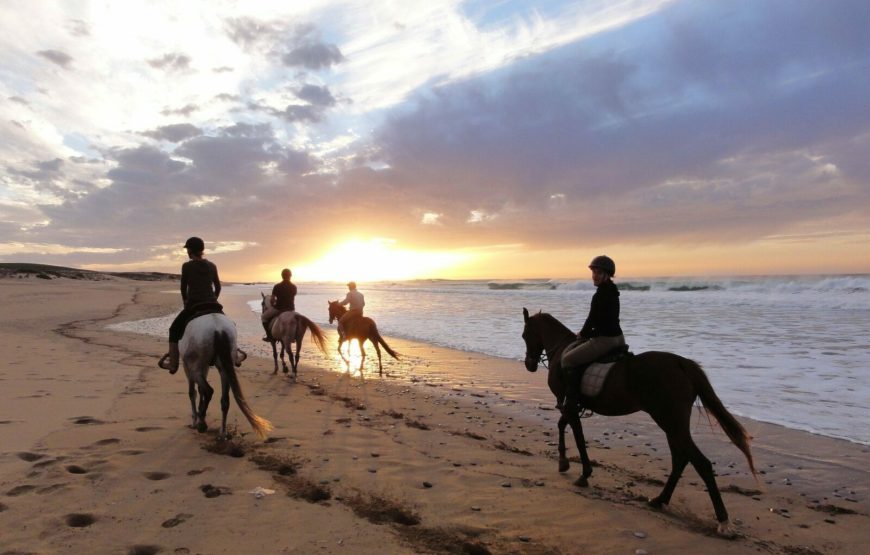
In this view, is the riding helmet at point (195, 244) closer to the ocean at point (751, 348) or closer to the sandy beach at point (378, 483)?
the sandy beach at point (378, 483)

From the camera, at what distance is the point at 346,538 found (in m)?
3.96

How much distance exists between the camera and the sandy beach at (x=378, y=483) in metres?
4.02

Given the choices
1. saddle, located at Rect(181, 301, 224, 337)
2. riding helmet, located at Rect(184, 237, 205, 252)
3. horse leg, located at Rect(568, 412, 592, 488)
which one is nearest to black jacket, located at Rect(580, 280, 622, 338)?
horse leg, located at Rect(568, 412, 592, 488)

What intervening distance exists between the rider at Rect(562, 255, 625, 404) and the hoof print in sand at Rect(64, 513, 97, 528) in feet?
16.4

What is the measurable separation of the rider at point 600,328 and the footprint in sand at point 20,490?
5.77m

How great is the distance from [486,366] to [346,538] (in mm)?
9342

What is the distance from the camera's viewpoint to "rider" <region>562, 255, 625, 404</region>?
5422 millimetres

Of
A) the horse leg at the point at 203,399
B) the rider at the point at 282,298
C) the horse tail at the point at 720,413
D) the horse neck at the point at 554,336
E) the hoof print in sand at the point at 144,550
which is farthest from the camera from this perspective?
the rider at the point at 282,298

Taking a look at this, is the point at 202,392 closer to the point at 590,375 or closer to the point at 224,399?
→ the point at 224,399

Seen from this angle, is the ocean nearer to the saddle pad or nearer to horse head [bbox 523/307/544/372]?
horse head [bbox 523/307/544/372]

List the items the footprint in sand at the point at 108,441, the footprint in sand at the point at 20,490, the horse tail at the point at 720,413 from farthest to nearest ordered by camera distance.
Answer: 1. the footprint in sand at the point at 108,441
2. the horse tail at the point at 720,413
3. the footprint in sand at the point at 20,490

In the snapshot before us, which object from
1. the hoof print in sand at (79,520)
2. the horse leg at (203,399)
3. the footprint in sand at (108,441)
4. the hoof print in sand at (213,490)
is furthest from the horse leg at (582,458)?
the footprint in sand at (108,441)

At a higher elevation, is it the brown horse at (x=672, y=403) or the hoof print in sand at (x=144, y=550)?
the brown horse at (x=672, y=403)

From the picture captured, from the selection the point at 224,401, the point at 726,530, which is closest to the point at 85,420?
the point at 224,401
